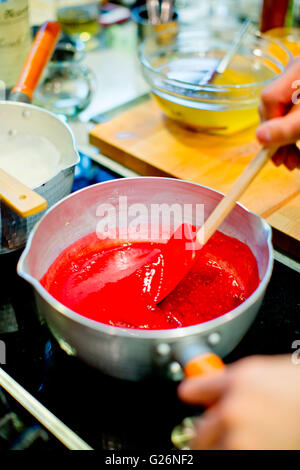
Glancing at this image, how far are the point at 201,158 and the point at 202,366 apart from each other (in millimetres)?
533

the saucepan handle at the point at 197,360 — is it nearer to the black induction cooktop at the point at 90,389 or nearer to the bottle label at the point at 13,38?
the black induction cooktop at the point at 90,389

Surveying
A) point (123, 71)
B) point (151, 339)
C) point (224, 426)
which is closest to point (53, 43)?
point (123, 71)

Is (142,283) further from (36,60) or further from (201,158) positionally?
(36,60)

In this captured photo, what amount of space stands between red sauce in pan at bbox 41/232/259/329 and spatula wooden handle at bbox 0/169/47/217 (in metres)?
0.11

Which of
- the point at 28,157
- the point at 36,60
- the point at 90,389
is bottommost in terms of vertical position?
the point at 90,389

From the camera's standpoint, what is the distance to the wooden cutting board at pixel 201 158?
0.74 metres

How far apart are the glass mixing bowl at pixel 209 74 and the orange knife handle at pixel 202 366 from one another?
0.55 meters

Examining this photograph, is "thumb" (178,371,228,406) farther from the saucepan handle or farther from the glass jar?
the glass jar

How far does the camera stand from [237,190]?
1.76ft

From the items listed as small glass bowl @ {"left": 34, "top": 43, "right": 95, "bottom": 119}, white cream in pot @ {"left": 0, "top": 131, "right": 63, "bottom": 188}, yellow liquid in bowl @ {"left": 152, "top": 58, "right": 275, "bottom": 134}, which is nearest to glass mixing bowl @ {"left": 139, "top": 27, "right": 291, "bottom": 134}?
yellow liquid in bowl @ {"left": 152, "top": 58, "right": 275, "bottom": 134}

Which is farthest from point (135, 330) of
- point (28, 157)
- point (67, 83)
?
point (67, 83)

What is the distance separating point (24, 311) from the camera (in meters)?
0.63

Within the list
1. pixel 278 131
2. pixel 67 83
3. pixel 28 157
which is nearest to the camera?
pixel 278 131

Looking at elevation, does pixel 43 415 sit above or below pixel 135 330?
below
